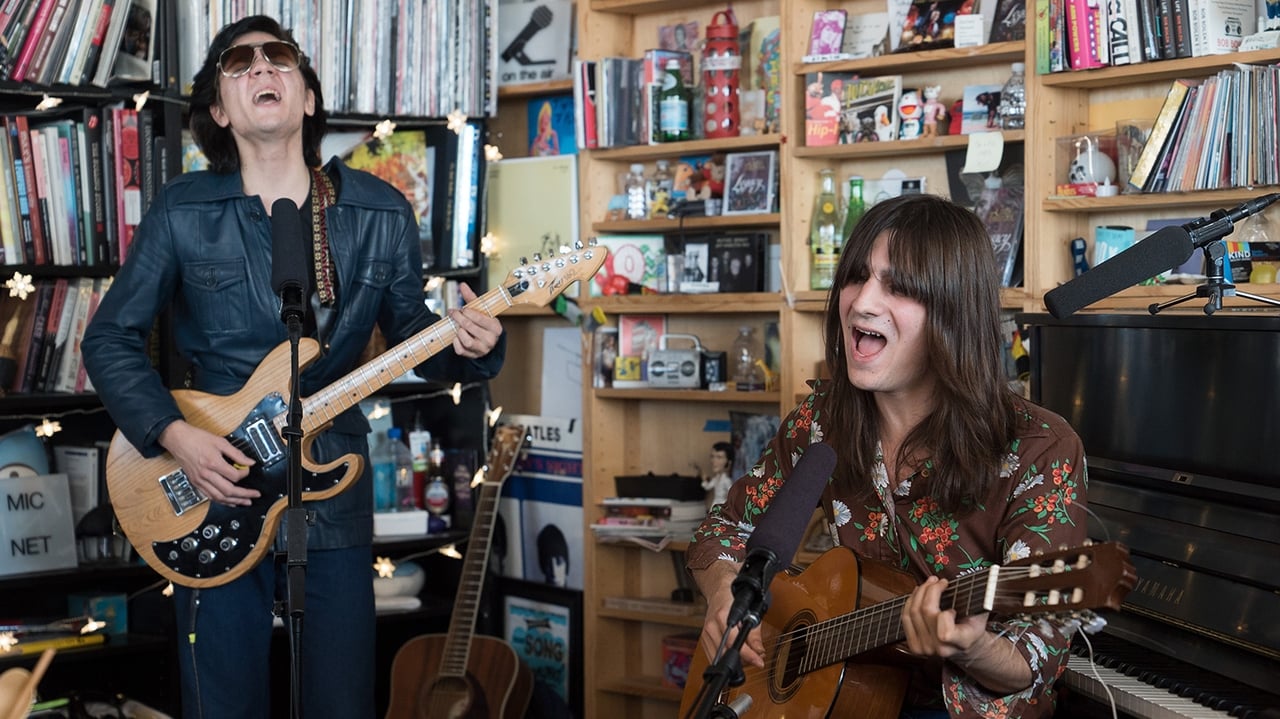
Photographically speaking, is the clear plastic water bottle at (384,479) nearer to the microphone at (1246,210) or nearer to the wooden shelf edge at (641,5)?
the wooden shelf edge at (641,5)

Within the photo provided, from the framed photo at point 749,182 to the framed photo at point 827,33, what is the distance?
30 centimetres

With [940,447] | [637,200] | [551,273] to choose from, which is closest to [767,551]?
[940,447]

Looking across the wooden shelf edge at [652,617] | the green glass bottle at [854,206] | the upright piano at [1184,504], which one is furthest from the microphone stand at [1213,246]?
the wooden shelf edge at [652,617]

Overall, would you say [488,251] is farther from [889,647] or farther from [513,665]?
[889,647]

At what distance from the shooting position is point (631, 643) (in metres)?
4.01

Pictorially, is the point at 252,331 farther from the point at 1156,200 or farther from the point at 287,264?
the point at 1156,200

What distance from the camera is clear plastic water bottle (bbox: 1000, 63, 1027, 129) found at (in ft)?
10.3

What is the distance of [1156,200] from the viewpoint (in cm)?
287

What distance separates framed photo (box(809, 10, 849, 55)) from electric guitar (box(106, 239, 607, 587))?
119 centimetres

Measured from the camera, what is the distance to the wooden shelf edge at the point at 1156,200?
279 cm

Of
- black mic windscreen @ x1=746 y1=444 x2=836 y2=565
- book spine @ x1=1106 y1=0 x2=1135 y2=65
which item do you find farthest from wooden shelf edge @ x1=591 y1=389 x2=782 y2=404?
black mic windscreen @ x1=746 y1=444 x2=836 y2=565

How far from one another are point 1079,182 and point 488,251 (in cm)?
163

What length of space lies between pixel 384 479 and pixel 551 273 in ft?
4.38

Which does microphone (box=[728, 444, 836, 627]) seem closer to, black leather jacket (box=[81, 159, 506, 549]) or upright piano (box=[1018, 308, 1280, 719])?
upright piano (box=[1018, 308, 1280, 719])
